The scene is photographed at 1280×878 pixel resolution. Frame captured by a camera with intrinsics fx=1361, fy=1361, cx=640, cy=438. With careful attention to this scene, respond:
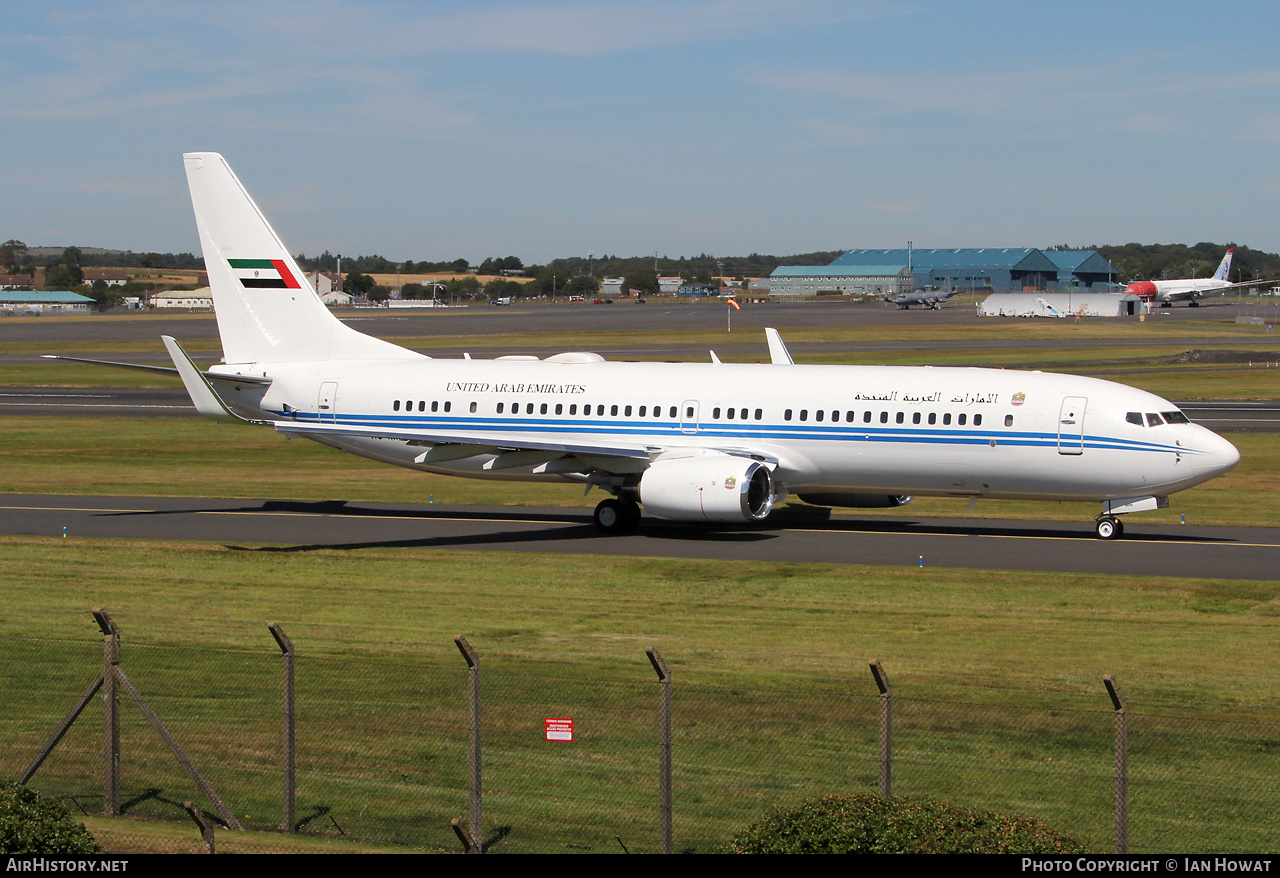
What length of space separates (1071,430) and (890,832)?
76.4 ft

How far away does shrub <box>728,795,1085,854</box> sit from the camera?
10.1m

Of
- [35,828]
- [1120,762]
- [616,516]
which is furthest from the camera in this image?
[616,516]

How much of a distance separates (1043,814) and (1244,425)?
157ft

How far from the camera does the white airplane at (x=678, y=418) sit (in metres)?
31.9

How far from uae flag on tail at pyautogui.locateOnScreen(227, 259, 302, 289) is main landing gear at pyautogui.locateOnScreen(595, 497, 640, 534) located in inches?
473

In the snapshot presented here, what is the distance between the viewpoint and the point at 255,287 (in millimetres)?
39812

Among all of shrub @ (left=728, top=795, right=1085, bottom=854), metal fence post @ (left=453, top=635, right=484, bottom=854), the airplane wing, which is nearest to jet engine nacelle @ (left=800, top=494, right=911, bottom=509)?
the airplane wing

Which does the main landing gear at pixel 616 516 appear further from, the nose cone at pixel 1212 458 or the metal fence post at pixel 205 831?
the metal fence post at pixel 205 831

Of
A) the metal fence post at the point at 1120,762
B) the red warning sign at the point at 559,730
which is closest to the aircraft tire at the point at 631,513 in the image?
the red warning sign at the point at 559,730

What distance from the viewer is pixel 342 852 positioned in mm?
12852

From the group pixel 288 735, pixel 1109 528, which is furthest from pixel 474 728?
pixel 1109 528

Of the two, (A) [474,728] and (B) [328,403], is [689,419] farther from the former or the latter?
(A) [474,728]
